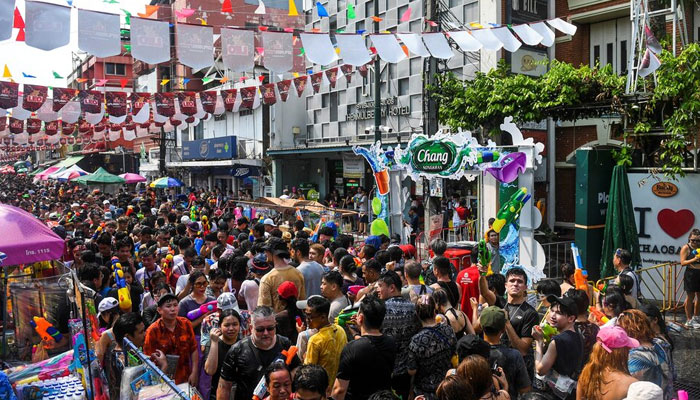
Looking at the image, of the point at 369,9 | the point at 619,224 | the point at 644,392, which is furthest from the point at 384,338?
the point at 369,9

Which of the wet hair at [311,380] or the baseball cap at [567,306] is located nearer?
the wet hair at [311,380]

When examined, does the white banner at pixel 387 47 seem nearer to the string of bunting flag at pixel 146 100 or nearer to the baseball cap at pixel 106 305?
the string of bunting flag at pixel 146 100

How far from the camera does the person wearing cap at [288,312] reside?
18.2 feet

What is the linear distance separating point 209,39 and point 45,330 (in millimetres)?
5589

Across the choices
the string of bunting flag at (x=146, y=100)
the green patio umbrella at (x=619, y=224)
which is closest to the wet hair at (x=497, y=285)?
the green patio umbrella at (x=619, y=224)

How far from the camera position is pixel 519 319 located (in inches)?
209

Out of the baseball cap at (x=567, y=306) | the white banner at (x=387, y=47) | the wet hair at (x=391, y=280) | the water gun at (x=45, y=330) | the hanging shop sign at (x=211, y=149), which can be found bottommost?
the water gun at (x=45, y=330)

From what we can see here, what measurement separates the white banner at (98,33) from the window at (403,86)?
1553cm

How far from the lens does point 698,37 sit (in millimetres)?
15266

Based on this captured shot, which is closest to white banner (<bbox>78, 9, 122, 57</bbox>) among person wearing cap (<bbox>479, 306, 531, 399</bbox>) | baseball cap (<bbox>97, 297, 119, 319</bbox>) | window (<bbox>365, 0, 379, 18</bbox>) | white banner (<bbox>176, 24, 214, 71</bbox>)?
white banner (<bbox>176, 24, 214, 71</bbox>)

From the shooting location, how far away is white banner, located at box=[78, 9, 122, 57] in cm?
830

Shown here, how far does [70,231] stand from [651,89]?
41.6 feet

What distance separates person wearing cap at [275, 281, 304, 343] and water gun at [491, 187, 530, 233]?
18.5 feet

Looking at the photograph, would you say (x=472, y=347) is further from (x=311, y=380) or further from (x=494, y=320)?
(x=311, y=380)
